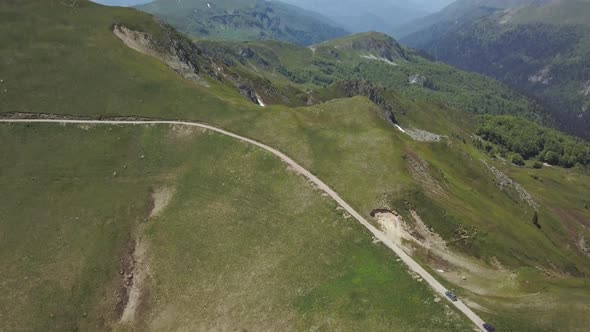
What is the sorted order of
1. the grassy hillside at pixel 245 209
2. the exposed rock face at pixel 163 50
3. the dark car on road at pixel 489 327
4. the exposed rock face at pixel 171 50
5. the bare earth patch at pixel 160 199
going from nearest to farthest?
the dark car on road at pixel 489 327 < the grassy hillside at pixel 245 209 < the bare earth patch at pixel 160 199 < the exposed rock face at pixel 163 50 < the exposed rock face at pixel 171 50

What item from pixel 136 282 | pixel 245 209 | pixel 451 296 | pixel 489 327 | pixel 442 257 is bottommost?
pixel 136 282

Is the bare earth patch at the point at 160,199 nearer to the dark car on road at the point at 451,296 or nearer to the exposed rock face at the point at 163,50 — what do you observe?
the dark car on road at the point at 451,296

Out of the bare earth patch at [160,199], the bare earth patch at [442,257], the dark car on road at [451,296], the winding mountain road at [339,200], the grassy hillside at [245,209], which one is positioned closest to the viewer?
the winding mountain road at [339,200]

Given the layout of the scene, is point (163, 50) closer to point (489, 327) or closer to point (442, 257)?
point (442, 257)

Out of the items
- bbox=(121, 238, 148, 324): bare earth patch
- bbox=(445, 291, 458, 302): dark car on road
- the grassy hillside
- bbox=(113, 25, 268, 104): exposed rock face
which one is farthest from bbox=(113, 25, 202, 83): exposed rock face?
bbox=(445, 291, 458, 302): dark car on road

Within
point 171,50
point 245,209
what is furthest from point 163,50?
point 245,209

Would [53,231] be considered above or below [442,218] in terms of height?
below

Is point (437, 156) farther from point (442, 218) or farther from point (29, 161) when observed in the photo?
point (29, 161)

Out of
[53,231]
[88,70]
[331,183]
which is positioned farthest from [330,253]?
[88,70]

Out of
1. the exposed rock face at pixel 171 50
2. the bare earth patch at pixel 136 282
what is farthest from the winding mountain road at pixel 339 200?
the exposed rock face at pixel 171 50
